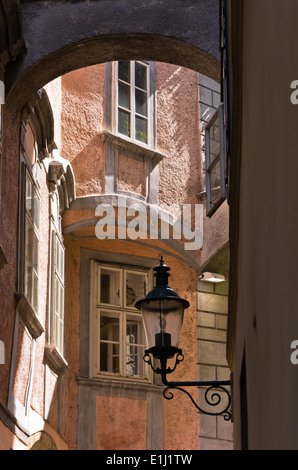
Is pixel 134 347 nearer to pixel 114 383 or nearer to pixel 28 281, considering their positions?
pixel 114 383

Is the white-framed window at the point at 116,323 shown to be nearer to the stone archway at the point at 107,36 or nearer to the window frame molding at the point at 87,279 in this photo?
the window frame molding at the point at 87,279

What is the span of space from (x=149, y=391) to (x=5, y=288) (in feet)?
18.3

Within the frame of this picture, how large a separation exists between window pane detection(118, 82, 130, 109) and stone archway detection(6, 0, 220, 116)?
4.33 meters

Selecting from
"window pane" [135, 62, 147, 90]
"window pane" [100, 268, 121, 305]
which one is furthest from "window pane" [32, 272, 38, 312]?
"window pane" [135, 62, 147, 90]

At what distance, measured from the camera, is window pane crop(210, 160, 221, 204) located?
11.8m

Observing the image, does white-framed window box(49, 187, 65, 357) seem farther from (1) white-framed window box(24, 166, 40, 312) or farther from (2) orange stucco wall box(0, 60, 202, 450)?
(1) white-framed window box(24, 166, 40, 312)

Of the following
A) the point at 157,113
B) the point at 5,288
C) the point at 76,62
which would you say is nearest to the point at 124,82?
the point at 157,113

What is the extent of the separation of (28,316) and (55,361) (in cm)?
208

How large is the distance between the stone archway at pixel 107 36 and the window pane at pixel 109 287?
5044 mm

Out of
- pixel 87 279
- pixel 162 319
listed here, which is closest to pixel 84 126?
pixel 87 279

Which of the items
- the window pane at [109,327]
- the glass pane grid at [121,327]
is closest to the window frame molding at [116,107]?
the glass pane grid at [121,327]

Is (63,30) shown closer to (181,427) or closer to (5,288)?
(5,288)

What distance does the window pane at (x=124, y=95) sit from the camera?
46.6 feet

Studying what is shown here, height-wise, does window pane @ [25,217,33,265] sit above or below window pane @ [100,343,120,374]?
above
